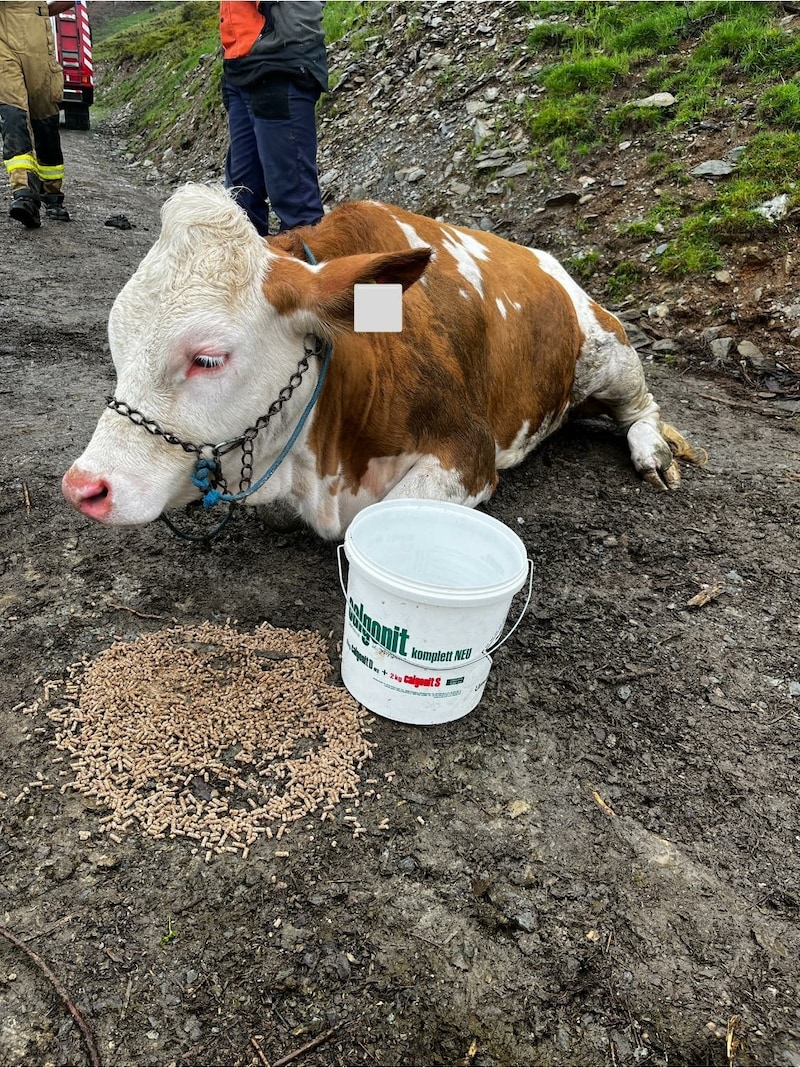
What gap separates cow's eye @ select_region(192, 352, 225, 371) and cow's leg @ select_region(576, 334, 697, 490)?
2.81 metres

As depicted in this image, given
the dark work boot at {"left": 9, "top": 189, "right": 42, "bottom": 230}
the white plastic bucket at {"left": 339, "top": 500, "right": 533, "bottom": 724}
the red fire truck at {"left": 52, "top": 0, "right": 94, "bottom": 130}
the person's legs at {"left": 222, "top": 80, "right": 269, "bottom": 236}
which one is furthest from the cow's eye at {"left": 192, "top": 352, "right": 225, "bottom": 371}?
the red fire truck at {"left": 52, "top": 0, "right": 94, "bottom": 130}

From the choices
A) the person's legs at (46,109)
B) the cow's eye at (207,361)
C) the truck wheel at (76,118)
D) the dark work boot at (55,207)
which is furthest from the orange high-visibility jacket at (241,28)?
the truck wheel at (76,118)

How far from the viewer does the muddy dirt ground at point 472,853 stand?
5.67 ft

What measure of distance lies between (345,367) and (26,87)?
290 inches

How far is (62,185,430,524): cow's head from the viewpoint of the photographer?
2.15m

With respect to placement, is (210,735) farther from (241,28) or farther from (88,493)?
(241,28)

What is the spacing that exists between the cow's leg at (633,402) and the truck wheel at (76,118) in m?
18.8

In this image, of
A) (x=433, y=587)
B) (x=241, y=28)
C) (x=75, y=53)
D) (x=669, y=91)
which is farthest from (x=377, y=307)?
(x=75, y=53)

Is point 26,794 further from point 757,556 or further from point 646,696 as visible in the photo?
point 757,556

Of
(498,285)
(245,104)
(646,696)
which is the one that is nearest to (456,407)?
(498,285)

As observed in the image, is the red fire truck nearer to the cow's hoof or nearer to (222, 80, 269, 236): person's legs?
(222, 80, 269, 236): person's legs

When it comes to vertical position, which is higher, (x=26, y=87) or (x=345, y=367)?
(x=26, y=87)

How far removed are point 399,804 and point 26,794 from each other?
1080mm

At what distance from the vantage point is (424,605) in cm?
221
